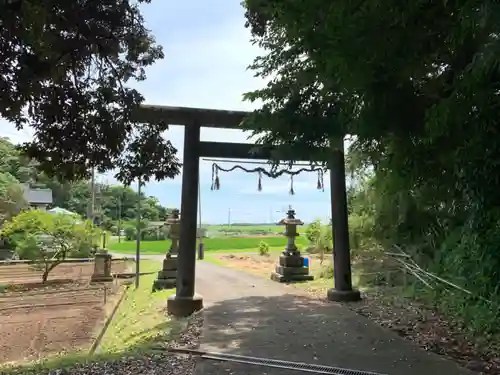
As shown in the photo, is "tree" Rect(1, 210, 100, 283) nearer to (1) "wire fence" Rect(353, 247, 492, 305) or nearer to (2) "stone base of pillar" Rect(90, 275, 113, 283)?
(2) "stone base of pillar" Rect(90, 275, 113, 283)

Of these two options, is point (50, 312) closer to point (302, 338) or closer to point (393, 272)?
point (302, 338)

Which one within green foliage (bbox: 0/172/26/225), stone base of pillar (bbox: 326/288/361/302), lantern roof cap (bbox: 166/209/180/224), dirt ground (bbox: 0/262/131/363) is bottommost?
dirt ground (bbox: 0/262/131/363)

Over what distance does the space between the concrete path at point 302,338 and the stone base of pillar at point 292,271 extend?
1826 mm

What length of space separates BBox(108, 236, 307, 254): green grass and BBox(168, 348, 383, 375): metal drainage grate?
39.7 feet

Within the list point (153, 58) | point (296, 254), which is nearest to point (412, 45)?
point (153, 58)

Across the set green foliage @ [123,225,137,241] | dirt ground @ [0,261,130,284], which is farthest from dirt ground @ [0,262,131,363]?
green foliage @ [123,225,137,241]

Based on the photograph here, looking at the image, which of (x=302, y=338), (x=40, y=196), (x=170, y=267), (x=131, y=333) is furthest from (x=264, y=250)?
(x=40, y=196)

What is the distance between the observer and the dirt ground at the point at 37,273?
10.3 m

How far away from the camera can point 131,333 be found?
5281 millimetres

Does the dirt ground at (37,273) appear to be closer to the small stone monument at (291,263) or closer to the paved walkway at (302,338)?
the small stone monument at (291,263)

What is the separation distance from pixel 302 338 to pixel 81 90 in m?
2.76

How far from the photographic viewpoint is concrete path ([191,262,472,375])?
3.14m

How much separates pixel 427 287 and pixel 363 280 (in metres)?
2.58

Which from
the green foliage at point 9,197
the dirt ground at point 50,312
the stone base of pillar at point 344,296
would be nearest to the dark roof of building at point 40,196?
the green foliage at point 9,197
